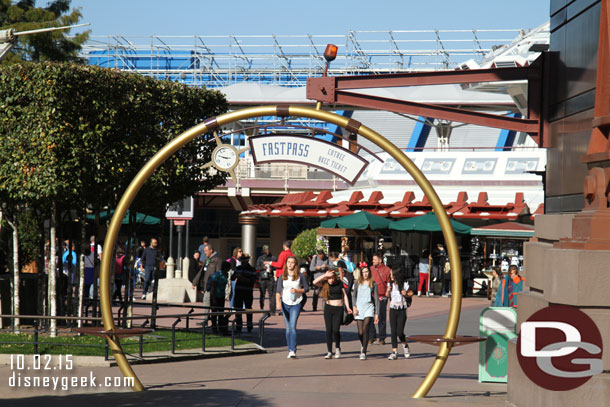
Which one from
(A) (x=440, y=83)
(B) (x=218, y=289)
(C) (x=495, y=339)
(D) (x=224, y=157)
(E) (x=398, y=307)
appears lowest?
(C) (x=495, y=339)

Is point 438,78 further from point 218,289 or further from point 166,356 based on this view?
point 218,289

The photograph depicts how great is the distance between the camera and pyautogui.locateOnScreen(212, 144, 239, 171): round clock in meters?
11.0

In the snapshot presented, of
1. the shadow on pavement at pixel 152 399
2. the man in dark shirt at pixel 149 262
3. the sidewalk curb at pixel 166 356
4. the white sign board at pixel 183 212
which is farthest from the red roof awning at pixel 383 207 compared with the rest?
the shadow on pavement at pixel 152 399

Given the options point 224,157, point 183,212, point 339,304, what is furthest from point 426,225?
point 224,157

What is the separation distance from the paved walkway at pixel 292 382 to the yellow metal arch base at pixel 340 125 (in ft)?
1.53

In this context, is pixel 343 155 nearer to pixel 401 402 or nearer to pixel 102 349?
pixel 401 402

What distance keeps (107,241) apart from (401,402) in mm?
4298

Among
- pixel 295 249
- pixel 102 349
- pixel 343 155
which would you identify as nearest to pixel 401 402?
pixel 343 155

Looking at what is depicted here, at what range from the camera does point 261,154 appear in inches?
444

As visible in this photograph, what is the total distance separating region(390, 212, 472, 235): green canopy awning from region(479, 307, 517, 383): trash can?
15577 mm

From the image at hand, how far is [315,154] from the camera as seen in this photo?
36.6 feet

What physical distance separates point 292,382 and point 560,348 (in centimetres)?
476

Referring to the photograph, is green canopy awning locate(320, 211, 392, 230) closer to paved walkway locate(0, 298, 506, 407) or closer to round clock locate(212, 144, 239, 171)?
paved walkway locate(0, 298, 506, 407)

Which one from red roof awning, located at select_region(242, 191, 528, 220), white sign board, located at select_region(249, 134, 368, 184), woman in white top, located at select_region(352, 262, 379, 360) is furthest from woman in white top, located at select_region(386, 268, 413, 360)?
red roof awning, located at select_region(242, 191, 528, 220)
